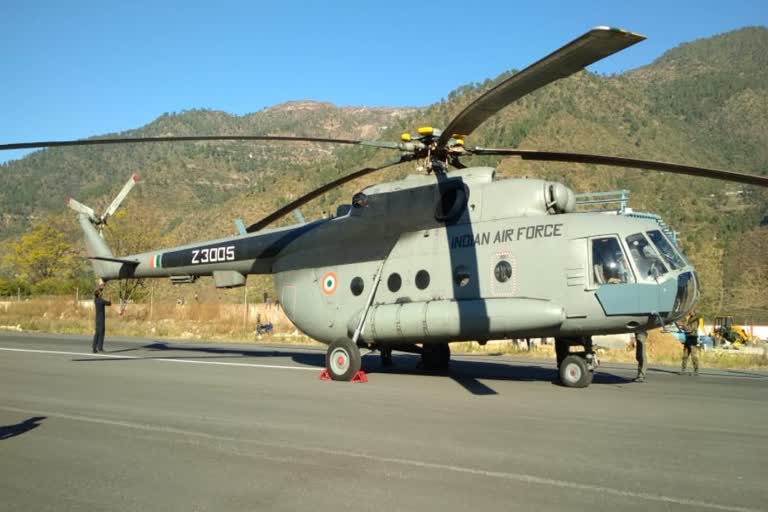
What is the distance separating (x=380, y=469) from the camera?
6.25 m

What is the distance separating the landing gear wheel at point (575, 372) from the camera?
40.3 feet

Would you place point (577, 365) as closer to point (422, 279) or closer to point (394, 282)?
point (422, 279)

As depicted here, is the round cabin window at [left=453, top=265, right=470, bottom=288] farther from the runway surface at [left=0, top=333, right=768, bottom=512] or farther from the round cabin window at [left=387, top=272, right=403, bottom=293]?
the runway surface at [left=0, top=333, right=768, bottom=512]

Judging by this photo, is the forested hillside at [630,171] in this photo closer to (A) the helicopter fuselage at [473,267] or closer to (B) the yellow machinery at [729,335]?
(B) the yellow machinery at [729,335]

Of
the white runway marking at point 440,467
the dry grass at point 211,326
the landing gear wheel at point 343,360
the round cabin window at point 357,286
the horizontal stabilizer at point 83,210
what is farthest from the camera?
the dry grass at point 211,326

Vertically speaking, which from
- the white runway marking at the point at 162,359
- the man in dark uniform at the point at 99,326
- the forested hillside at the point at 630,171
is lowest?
the white runway marking at the point at 162,359

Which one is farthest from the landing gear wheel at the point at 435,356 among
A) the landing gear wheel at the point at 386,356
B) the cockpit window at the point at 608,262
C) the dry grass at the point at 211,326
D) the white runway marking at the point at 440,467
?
the white runway marking at the point at 440,467

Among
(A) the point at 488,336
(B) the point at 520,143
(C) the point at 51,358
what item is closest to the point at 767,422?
(A) the point at 488,336

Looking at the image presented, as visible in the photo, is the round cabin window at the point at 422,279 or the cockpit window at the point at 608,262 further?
the round cabin window at the point at 422,279

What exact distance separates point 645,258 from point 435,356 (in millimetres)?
5363

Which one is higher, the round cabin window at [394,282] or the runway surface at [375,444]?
the round cabin window at [394,282]

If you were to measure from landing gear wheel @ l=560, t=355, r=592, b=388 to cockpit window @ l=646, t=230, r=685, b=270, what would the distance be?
91.9 inches

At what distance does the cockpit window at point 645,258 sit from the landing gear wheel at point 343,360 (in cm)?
525

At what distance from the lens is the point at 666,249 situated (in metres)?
11.7
